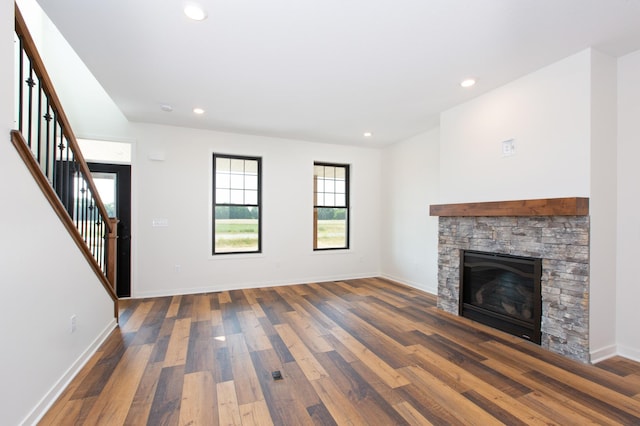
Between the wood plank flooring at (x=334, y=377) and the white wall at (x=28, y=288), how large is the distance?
22 cm

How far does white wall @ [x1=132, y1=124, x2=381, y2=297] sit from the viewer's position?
4602mm

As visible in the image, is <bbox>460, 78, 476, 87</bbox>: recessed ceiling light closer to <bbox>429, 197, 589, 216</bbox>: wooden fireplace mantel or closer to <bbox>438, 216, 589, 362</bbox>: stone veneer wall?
<bbox>429, 197, 589, 216</bbox>: wooden fireplace mantel

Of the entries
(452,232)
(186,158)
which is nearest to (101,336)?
(186,158)

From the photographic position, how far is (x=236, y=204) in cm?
523

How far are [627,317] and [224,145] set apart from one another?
5416 mm

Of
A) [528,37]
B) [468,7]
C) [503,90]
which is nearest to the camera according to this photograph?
[468,7]

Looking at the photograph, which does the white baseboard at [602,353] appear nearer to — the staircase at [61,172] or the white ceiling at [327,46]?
the white ceiling at [327,46]

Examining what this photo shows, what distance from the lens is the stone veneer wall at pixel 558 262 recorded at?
2.54 m

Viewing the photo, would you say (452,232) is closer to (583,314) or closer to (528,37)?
(583,314)

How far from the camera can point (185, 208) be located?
4.80 meters

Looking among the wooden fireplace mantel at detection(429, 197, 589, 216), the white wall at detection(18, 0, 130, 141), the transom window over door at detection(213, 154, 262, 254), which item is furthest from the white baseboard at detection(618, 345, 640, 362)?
the white wall at detection(18, 0, 130, 141)

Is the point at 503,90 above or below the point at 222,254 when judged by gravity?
above

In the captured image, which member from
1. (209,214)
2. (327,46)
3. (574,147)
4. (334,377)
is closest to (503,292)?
(574,147)

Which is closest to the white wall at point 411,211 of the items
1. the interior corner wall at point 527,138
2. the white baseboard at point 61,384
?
the interior corner wall at point 527,138
